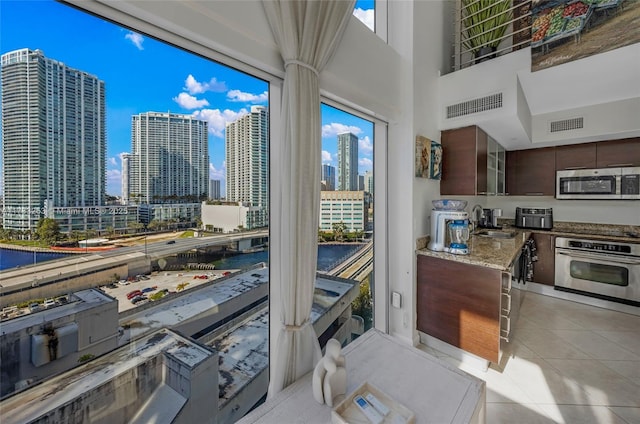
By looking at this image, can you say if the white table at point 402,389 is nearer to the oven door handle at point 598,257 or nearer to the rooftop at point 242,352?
the rooftop at point 242,352

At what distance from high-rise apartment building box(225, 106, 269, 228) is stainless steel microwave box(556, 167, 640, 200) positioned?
415 cm

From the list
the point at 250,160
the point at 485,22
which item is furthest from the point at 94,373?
the point at 485,22

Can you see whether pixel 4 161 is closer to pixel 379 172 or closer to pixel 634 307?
pixel 379 172

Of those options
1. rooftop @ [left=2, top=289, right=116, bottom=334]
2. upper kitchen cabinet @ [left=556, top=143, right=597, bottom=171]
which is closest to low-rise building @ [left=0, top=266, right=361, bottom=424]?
rooftop @ [left=2, top=289, right=116, bottom=334]

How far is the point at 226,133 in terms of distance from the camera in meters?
1.24

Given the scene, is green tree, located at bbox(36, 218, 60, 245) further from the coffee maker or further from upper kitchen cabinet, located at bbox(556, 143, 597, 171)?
upper kitchen cabinet, located at bbox(556, 143, 597, 171)

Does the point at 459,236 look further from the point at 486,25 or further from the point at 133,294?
the point at 133,294

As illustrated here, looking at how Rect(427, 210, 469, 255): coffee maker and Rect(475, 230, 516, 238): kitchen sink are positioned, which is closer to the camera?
Rect(427, 210, 469, 255): coffee maker

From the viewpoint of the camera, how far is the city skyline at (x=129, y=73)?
2.53ft

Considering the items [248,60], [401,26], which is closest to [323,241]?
[248,60]

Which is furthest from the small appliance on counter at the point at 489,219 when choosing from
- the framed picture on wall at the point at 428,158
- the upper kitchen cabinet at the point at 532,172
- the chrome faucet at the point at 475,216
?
the framed picture on wall at the point at 428,158

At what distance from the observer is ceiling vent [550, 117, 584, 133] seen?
Answer: 3.04m

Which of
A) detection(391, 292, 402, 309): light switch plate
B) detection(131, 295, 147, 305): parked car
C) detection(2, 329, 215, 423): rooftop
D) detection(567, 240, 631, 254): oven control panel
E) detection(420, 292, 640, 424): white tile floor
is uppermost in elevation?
detection(131, 295, 147, 305): parked car

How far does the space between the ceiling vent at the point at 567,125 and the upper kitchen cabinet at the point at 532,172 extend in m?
0.42
